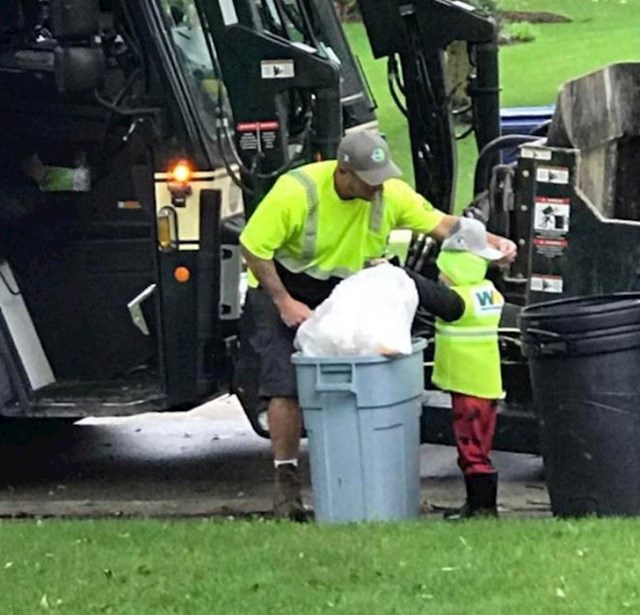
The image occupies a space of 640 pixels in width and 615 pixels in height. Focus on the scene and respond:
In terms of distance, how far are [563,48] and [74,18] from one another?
98.1 feet

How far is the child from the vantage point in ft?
23.7

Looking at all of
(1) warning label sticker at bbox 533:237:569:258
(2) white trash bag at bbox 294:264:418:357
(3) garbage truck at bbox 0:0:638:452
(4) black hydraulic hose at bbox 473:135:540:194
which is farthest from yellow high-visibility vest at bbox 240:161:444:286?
(4) black hydraulic hose at bbox 473:135:540:194

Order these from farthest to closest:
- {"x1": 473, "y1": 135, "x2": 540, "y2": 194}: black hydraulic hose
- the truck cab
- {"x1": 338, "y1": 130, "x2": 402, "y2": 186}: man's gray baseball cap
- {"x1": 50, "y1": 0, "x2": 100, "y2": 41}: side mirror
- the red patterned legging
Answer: {"x1": 473, "y1": 135, "x2": 540, "y2": 194}: black hydraulic hose, the truck cab, {"x1": 50, "y1": 0, "x2": 100, "y2": 41}: side mirror, the red patterned legging, {"x1": 338, "y1": 130, "x2": 402, "y2": 186}: man's gray baseball cap

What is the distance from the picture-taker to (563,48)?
3650 centimetres

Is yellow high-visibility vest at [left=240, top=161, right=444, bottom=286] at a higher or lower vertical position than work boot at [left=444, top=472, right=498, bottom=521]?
higher

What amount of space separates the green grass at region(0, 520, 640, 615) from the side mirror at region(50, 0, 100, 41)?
2043 millimetres

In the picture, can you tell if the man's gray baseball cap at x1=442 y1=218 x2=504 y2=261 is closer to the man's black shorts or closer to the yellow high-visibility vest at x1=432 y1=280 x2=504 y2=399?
the yellow high-visibility vest at x1=432 y1=280 x2=504 y2=399

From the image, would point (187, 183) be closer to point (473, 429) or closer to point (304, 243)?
point (304, 243)

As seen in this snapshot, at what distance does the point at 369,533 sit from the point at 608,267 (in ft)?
5.53

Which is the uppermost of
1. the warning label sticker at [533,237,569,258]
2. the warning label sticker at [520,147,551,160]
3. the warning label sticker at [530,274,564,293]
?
the warning label sticker at [520,147,551,160]

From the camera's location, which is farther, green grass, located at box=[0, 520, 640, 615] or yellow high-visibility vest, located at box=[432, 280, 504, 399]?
yellow high-visibility vest, located at box=[432, 280, 504, 399]

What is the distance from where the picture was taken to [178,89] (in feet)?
26.3

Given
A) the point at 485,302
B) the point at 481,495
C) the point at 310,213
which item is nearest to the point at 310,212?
the point at 310,213

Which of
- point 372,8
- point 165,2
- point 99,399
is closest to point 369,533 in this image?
point 99,399
